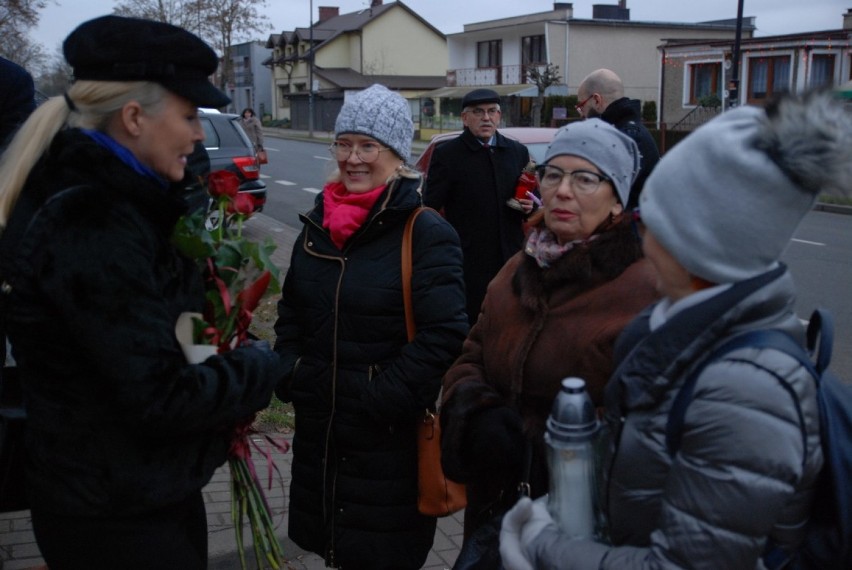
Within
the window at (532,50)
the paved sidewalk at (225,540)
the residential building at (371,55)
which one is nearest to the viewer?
the paved sidewalk at (225,540)

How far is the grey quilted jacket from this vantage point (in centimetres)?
138

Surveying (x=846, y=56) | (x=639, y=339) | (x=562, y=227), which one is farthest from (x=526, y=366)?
(x=846, y=56)

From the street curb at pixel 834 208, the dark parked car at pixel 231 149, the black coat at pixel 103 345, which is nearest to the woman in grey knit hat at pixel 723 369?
the black coat at pixel 103 345

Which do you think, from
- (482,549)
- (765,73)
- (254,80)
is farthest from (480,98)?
(254,80)

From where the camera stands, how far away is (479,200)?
5664mm

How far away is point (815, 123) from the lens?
1429mm

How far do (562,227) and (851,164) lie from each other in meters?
1.06

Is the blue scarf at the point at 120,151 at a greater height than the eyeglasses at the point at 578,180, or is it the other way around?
the blue scarf at the point at 120,151

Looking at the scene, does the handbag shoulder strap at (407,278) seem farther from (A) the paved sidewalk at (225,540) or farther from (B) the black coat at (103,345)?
(A) the paved sidewalk at (225,540)

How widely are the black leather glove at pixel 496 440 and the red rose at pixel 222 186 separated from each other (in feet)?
3.08

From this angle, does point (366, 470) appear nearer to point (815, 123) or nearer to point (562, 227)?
point (562, 227)

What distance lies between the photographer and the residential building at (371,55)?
215ft

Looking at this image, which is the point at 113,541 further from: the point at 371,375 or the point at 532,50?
the point at 532,50

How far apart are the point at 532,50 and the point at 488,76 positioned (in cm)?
308
